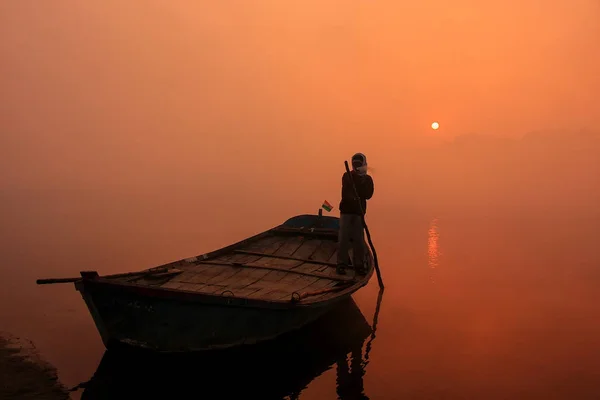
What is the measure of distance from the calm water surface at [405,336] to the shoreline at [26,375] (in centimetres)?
31

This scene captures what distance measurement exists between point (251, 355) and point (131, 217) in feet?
127

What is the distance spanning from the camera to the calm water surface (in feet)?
29.6

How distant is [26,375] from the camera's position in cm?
862

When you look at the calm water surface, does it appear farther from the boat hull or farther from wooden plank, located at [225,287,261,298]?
wooden plank, located at [225,287,261,298]

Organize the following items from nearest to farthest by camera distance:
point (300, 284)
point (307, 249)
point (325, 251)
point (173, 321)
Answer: point (173, 321) → point (300, 284) → point (325, 251) → point (307, 249)

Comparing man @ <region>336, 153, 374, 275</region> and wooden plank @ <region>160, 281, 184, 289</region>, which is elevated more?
man @ <region>336, 153, 374, 275</region>

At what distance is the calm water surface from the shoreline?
12.1 inches

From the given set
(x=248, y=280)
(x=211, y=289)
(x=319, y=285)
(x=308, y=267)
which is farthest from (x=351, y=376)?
(x=211, y=289)

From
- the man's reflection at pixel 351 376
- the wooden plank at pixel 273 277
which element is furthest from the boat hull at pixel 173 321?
the wooden plank at pixel 273 277

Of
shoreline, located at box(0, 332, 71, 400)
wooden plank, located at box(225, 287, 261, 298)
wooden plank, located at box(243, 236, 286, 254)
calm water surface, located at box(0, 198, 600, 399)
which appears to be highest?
wooden plank, located at box(225, 287, 261, 298)

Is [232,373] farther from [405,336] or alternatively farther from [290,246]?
[290,246]

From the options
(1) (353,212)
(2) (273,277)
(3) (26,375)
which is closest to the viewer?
(3) (26,375)

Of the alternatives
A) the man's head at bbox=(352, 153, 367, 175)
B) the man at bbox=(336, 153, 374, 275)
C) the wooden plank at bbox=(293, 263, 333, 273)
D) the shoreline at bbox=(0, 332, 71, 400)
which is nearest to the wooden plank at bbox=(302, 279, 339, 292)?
the wooden plank at bbox=(293, 263, 333, 273)

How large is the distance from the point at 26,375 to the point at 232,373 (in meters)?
3.83
